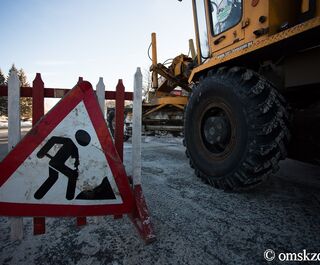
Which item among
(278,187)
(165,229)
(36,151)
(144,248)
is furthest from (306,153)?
(36,151)

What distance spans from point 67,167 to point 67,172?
36mm

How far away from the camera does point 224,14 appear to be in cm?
296

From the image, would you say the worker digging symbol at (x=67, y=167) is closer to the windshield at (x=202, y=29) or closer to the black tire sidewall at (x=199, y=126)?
the black tire sidewall at (x=199, y=126)

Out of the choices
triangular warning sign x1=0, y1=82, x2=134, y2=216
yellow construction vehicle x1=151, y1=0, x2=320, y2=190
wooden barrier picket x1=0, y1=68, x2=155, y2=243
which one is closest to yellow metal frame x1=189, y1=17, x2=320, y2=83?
yellow construction vehicle x1=151, y1=0, x2=320, y2=190

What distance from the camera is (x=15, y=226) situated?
151 centimetres

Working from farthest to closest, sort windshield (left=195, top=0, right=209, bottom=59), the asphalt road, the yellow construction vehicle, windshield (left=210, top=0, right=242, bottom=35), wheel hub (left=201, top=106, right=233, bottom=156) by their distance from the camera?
windshield (left=195, top=0, right=209, bottom=59)
windshield (left=210, top=0, right=242, bottom=35)
wheel hub (left=201, top=106, right=233, bottom=156)
the yellow construction vehicle
the asphalt road

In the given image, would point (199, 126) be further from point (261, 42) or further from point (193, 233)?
point (193, 233)

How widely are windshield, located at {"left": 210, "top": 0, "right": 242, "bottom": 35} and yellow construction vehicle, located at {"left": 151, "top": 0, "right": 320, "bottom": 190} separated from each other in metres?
0.01

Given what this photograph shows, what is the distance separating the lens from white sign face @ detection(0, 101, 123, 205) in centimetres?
144

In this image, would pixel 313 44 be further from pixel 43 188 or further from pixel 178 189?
pixel 43 188

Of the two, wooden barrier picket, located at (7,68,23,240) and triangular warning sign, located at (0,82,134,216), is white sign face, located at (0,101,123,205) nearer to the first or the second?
triangular warning sign, located at (0,82,134,216)

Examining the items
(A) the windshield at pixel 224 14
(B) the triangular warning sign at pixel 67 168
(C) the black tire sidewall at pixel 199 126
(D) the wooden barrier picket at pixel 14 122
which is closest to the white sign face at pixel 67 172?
(B) the triangular warning sign at pixel 67 168

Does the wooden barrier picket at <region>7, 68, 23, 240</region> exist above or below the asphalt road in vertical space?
above

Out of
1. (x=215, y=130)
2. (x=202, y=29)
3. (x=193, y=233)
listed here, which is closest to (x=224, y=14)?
(x=202, y=29)
